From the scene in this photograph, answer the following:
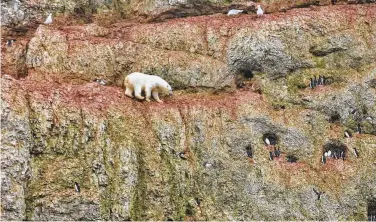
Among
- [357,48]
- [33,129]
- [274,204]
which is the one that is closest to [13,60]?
[33,129]

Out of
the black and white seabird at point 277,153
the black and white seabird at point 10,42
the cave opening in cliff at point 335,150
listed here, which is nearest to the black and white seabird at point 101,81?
the black and white seabird at point 10,42

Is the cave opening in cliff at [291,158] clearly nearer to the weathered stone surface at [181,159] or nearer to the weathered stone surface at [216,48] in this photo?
Answer: the weathered stone surface at [181,159]

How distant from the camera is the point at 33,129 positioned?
19344mm

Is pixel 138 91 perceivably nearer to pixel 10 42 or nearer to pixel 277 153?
pixel 277 153

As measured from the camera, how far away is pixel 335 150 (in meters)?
22.8

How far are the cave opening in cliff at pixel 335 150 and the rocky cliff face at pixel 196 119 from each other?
7 centimetres

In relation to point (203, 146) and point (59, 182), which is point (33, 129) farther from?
point (203, 146)

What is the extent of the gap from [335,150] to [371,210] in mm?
2883

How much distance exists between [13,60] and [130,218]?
9410mm

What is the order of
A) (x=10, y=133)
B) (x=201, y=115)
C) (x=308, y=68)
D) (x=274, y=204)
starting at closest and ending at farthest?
(x=10, y=133)
(x=274, y=204)
(x=201, y=115)
(x=308, y=68)

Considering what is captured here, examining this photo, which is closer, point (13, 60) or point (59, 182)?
point (59, 182)

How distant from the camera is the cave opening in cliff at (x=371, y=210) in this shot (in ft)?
70.3

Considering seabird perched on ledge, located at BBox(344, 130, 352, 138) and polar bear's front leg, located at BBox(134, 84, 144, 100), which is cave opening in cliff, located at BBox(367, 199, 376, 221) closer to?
seabird perched on ledge, located at BBox(344, 130, 352, 138)

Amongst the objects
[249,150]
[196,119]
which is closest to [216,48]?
[196,119]
